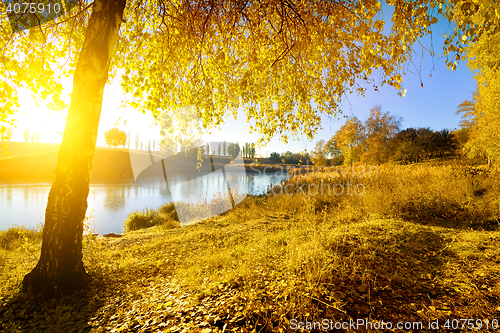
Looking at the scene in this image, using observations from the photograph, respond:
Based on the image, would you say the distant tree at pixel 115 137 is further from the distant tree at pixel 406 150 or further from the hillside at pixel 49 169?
the distant tree at pixel 406 150

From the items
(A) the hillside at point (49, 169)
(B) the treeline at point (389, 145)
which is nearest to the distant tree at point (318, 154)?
(B) the treeline at point (389, 145)

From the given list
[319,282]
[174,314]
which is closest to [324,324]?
[319,282]

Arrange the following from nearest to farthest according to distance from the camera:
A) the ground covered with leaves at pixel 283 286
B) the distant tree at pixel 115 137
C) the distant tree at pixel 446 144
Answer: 1. the ground covered with leaves at pixel 283 286
2. the distant tree at pixel 446 144
3. the distant tree at pixel 115 137

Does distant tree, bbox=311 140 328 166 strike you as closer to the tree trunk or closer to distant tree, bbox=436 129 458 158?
the tree trunk

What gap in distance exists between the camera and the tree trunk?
311cm

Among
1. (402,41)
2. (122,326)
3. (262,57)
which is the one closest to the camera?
(122,326)

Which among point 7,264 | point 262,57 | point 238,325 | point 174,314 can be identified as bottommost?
point 7,264

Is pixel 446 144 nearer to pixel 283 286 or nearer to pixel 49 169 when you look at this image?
pixel 283 286

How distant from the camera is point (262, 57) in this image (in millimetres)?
5289

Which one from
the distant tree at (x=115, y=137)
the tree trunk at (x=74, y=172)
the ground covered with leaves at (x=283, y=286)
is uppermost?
the distant tree at (x=115, y=137)

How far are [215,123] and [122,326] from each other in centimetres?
499

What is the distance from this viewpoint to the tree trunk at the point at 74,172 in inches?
122

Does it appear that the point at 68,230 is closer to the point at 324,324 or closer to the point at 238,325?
the point at 238,325

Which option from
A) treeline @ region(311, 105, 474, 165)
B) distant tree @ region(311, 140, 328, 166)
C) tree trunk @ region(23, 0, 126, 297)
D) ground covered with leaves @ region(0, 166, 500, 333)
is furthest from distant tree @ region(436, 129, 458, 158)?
tree trunk @ region(23, 0, 126, 297)
